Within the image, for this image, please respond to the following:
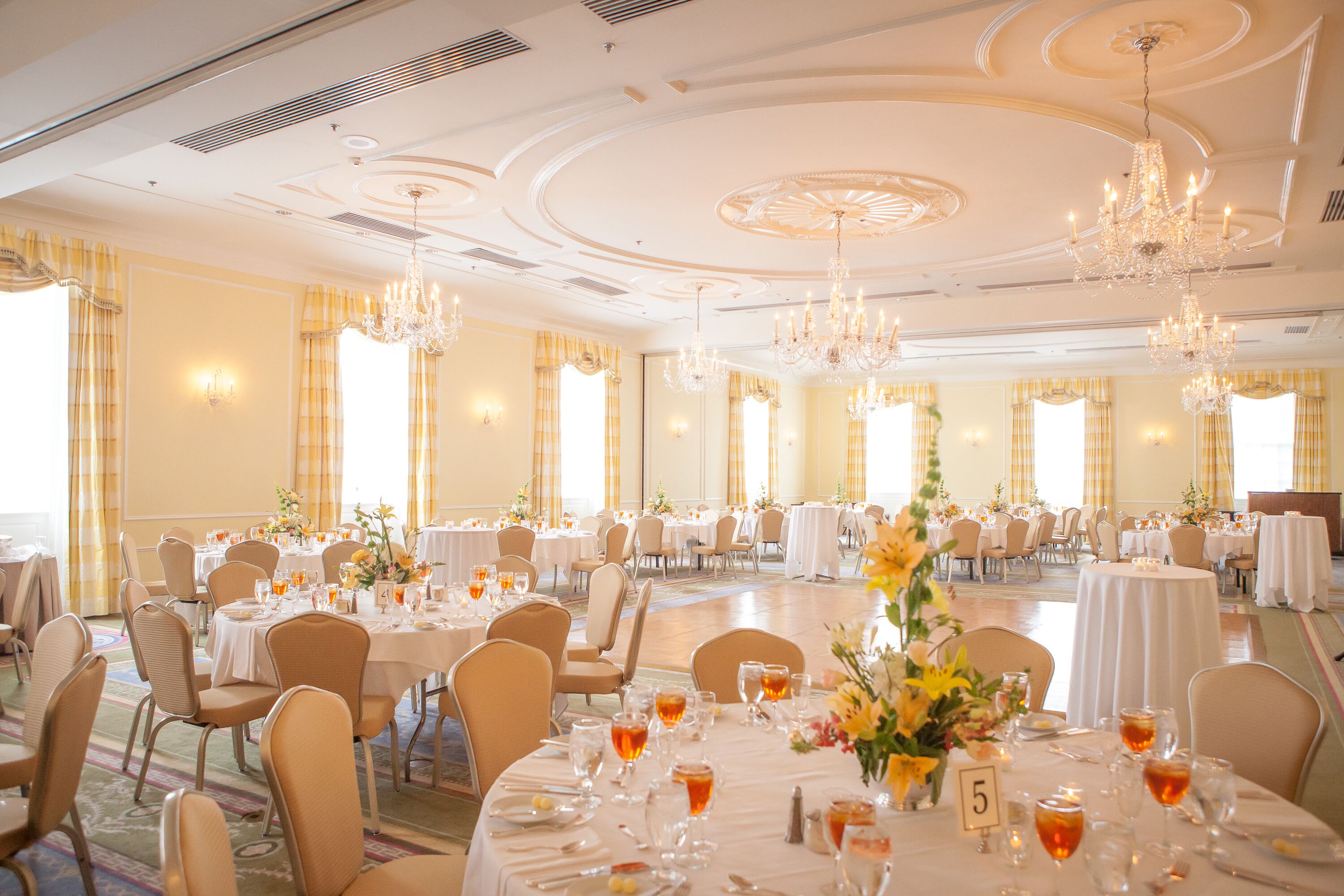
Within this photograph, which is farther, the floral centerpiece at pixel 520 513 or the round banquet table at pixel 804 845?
the floral centerpiece at pixel 520 513

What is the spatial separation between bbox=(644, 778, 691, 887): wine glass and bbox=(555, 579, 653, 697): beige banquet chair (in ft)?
9.41

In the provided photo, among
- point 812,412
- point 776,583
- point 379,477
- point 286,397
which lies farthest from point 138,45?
point 812,412

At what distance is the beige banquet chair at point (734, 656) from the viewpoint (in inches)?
130

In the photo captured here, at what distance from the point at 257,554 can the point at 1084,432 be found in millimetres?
16311

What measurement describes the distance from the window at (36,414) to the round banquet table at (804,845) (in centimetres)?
785

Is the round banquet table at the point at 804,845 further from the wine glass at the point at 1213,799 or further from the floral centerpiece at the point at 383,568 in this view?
the floral centerpiece at the point at 383,568

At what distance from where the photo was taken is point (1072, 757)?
7.43 ft

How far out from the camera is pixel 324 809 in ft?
7.12

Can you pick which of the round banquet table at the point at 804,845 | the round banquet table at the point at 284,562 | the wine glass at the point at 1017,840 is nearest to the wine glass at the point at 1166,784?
the round banquet table at the point at 804,845

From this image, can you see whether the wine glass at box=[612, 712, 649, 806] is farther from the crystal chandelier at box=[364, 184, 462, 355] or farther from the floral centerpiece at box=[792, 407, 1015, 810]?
the crystal chandelier at box=[364, 184, 462, 355]

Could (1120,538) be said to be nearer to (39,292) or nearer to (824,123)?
(824,123)

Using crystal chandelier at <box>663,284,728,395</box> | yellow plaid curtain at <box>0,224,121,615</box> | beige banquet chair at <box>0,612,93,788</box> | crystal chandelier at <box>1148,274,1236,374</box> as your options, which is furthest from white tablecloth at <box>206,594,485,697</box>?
crystal chandelier at <box>1148,274,1236,374</box>

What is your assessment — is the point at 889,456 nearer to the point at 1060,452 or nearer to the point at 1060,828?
the point at 1060,452

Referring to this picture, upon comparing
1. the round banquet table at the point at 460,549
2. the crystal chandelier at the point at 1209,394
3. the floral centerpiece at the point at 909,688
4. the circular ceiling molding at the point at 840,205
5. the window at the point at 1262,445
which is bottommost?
the round banquet table at the point at 460,549
